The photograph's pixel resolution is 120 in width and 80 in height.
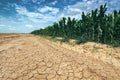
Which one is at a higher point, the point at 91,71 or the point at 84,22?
the point at 84,22

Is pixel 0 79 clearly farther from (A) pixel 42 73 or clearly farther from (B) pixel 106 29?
(B) pixel 106 29

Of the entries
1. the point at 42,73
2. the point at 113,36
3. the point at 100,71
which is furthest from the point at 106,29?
the point at 42,73

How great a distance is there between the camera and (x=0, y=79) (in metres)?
3.37

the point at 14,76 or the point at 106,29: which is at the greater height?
the point at 106,29

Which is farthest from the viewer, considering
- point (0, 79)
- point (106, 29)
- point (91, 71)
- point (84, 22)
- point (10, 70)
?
point (84, 22)

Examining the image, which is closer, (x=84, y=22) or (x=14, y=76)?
(x=14, y=76)

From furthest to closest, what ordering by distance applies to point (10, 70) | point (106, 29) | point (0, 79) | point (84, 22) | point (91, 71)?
point (84, 22), point (106, 29), point (10, 70), point (91, 71), point (0, 79)

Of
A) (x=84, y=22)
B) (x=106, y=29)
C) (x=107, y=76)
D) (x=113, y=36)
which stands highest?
(x=84, y=22)

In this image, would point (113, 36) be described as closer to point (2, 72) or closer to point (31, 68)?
point (31, 68)

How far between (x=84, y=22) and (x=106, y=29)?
4.62 metres

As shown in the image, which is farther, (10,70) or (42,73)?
(10,70)

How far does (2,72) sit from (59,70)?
2188 mm

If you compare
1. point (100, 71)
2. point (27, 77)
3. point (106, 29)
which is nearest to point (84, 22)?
point (106, 29)

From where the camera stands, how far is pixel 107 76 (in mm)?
3373
